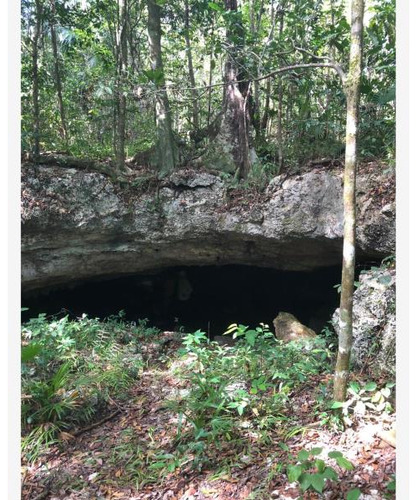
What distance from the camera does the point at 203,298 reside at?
30.3ft

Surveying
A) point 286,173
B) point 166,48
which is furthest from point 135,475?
point 166,48

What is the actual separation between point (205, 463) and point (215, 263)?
4.79 meters

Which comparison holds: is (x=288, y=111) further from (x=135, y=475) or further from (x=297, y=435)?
(x=135, y=475)

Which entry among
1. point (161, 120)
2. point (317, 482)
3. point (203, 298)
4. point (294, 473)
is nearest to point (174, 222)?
point (161, 120)

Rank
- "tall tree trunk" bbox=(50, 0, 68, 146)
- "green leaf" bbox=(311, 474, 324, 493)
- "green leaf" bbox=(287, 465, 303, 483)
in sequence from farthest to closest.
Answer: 1. "tall tree trunk" bbox=(50, 0, 68, 146)
2. "green leaf" bbox=(287, 465, 303, 483)
3. "green leaf" bbox=(311, 474, 324, 493)

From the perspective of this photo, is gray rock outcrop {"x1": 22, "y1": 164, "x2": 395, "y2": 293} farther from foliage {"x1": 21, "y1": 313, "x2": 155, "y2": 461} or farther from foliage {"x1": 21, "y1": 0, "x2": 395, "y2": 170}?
foliage {"x1": 21, "y1": 313, "x2": 155, "y2": 461}

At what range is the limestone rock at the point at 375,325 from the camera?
12.6 ft

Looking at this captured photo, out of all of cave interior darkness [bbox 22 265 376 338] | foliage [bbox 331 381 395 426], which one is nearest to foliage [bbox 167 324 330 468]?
foliage [bbox 331 381 395 426]

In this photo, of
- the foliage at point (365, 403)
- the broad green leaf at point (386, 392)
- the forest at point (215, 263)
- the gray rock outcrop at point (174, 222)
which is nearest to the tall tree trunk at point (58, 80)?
the forest at point (215, 263)

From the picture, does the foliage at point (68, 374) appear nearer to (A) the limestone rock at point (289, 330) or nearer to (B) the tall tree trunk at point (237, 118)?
(A) the limestone rock at point (289, 330)

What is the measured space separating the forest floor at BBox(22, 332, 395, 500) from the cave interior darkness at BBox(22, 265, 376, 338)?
4496 mm

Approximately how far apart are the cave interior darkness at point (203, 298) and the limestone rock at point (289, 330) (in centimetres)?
155

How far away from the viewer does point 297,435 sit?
3.27 metres

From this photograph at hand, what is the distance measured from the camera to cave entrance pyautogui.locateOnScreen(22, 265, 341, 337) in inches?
323
